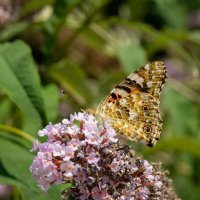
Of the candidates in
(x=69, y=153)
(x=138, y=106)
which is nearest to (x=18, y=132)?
(x=138, y=106)

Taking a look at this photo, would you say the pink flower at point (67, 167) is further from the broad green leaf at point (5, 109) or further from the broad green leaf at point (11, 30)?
the broad green leaf at point (11, 30)

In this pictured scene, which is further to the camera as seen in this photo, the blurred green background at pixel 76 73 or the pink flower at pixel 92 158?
the blurred green background at pixel 76 73

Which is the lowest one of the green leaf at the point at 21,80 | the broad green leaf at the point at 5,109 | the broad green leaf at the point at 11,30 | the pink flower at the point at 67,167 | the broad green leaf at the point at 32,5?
the pink flower at the point at 67,167

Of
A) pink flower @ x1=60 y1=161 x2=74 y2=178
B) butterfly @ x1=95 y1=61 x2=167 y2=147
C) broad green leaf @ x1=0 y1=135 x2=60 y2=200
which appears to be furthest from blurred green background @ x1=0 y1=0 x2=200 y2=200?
pink flower @ x1=60 y1=161 x2=74 y2=178

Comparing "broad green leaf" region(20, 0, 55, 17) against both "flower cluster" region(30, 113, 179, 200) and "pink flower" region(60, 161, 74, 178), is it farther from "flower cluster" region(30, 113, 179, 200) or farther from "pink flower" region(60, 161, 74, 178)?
"pink flower" region(60, 161, 74, 178)

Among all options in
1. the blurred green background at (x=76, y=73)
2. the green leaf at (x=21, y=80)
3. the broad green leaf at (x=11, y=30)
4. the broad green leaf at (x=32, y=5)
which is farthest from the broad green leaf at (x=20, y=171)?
the broad green leaf at (x=32, y=5)

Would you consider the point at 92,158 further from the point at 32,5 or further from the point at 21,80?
the point at 32,5
